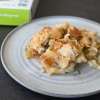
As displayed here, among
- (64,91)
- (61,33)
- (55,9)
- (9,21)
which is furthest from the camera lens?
(55,9)

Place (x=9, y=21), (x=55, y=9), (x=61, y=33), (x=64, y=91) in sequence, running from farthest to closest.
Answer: (x=55, y=9), (x=9, y=21), (x=61, y=33), (x=64, y=91)

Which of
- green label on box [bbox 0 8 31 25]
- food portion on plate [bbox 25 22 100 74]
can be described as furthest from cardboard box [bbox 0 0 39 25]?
food portion on plate [bbox 25 22 100 74]

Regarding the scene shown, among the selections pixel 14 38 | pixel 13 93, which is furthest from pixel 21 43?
pixel 13 93

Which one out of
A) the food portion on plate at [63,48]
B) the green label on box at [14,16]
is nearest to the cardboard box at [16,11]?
the green label on box at [14,16]

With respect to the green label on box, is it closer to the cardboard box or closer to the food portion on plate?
the cardboard box

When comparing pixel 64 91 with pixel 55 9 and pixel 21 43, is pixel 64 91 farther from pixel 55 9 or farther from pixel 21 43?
pixel 55 9

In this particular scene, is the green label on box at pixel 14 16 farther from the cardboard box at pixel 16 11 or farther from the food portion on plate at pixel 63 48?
the food portion on plate at pixel 63 48
